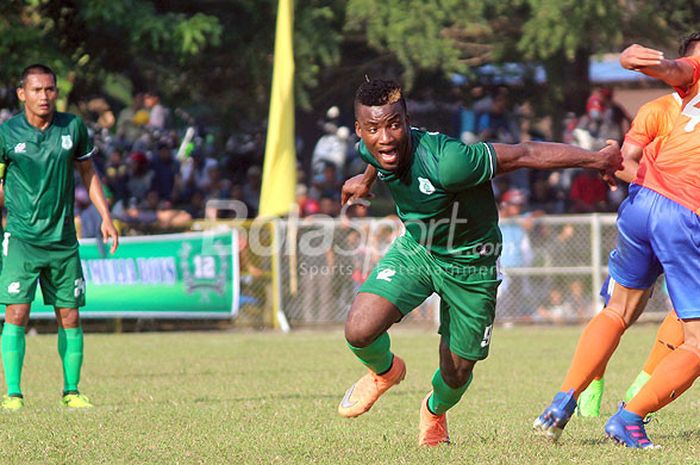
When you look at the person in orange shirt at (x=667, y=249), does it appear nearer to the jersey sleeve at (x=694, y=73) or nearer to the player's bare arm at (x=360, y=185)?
the jersey sleeve at (x=694, y=73)

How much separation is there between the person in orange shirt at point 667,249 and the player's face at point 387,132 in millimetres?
1271

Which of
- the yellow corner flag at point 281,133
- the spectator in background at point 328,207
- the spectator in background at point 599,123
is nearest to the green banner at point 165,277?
the yellow corner flag at point 281,133

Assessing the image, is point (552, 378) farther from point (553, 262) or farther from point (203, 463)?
point (553, 262)

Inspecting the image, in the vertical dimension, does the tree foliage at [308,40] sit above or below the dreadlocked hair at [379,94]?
below

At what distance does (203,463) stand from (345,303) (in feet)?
38.8

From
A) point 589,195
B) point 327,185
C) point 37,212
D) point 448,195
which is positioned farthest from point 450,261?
point 327,185

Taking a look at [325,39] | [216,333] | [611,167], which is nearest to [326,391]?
[611,167]

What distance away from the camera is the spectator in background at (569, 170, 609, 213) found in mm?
Answer: 19109

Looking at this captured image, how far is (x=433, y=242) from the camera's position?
6.50m

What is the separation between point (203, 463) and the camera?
19.8 feet

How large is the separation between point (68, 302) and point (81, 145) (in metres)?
1.12

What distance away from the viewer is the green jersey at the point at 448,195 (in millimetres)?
5996

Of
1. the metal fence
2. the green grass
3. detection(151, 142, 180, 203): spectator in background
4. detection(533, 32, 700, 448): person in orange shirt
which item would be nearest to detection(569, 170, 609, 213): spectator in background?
the metal fence

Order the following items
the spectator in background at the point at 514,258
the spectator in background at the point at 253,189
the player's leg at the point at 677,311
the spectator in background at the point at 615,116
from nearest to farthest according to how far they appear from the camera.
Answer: the player's leg at the point at 677,311, the spectator in background at the point at 514,258, the spectator in background at the point at 615,116, the spectator in background at the point at 253,189
